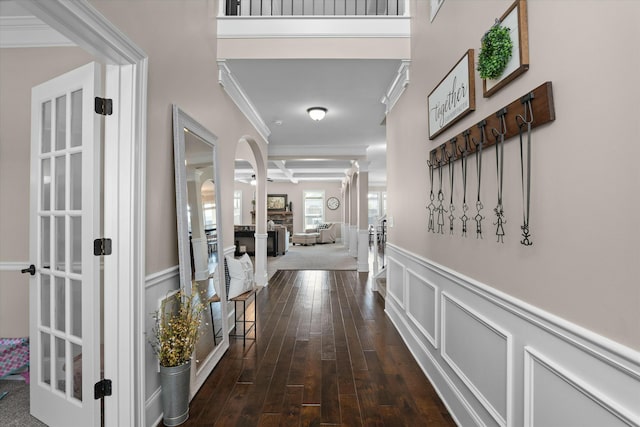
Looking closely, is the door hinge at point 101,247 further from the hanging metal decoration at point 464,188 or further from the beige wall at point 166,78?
the hanging metal decoration at point 464,188

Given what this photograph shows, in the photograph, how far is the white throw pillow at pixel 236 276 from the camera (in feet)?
10.3

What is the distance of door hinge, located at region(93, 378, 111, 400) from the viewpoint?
5.55ft

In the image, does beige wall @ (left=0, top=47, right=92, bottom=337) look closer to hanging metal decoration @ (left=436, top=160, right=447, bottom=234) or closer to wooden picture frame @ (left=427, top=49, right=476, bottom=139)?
wooden picture frame @ (left=427, top=49, right=476, bottom=139)

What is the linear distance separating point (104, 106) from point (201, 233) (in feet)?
3.90

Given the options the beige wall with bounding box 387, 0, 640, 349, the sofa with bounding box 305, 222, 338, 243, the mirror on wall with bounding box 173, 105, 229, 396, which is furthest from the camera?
the sofa with bounding box 305, 222, 338, 243

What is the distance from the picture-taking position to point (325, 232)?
12844 millimetres

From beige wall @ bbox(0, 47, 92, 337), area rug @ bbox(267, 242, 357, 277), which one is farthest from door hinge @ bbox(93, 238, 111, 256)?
area rug @ bbox(267, 242, 357, 277)

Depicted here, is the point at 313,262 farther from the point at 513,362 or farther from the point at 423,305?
the point at 513,362

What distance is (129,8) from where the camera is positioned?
5.66 ft

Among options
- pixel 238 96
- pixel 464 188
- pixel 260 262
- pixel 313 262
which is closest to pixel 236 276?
pixel 238 96

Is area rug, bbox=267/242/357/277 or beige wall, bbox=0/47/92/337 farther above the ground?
beige wall, bbox=0/47/92/337

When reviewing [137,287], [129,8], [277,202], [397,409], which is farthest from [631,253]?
[277,202]

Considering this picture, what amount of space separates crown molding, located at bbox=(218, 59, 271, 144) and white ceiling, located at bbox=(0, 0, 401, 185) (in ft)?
0.18

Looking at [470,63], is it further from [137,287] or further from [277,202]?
[277,202]
